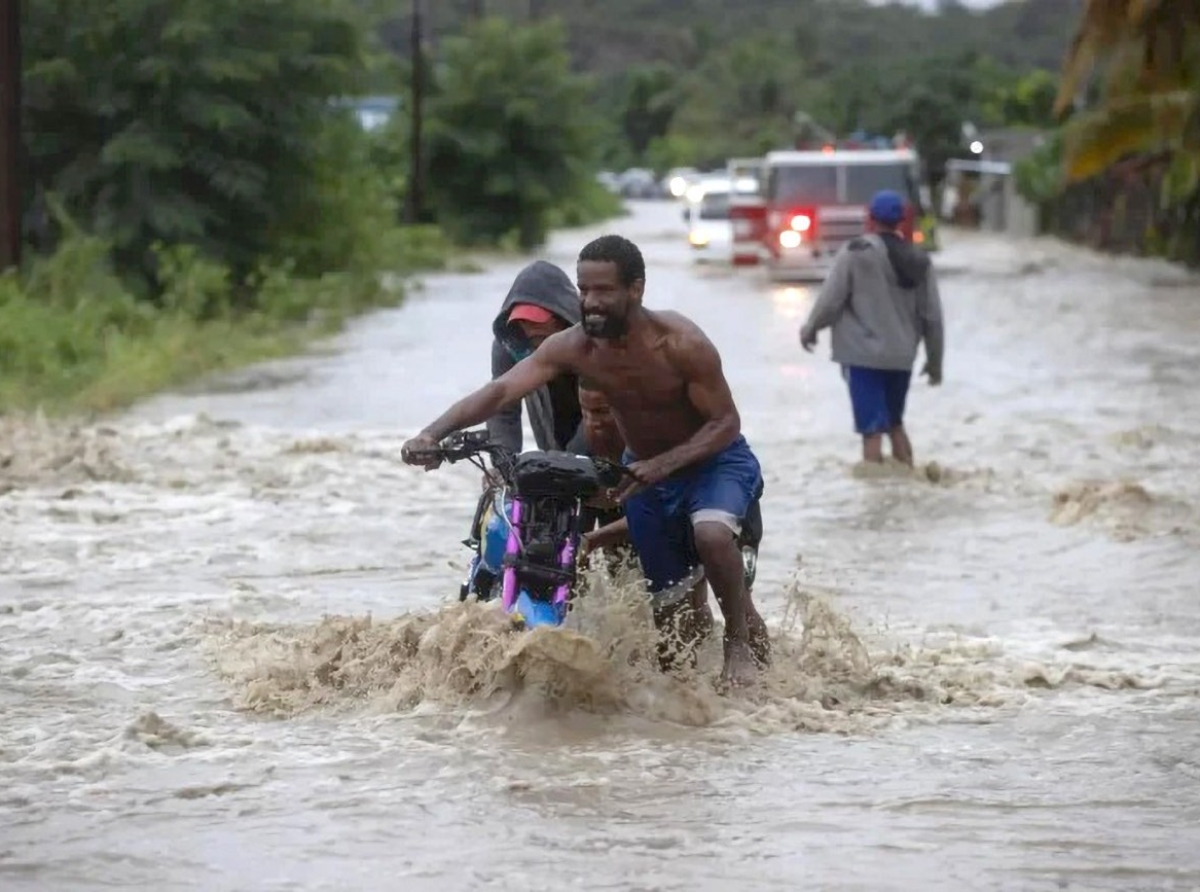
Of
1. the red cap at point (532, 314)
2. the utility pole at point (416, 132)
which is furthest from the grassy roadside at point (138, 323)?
the utility pole at point (416, 132)

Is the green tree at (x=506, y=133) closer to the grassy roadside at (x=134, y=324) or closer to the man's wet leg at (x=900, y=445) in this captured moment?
the grassy roadside at (x=134, y=324)

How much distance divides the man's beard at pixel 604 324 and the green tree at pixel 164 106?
2143 centimetres

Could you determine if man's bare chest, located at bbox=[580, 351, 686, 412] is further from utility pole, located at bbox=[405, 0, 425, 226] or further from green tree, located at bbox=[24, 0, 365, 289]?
utility pole, located at bbox=[405, 0, 425, 226]

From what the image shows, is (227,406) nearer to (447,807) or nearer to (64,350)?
(64,350)

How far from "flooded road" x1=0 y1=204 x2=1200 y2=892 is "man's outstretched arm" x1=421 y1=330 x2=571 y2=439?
0.74 m

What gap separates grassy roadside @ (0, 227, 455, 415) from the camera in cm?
2023

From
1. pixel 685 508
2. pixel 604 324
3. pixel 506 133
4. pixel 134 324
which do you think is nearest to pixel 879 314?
pixel 685 508

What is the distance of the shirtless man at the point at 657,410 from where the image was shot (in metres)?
7.95

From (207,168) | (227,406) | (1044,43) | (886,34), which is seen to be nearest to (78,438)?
(227,406)

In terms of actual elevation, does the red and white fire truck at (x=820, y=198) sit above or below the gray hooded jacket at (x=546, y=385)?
below

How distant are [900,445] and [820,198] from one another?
22102 millimetres

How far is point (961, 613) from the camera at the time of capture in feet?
36.2

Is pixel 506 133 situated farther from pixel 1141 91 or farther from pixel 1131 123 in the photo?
pixel 1141 91

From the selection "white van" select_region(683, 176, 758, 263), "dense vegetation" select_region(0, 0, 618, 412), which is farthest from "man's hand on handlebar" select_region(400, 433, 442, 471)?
"white van" select_region(683, 176, 758, 263)
